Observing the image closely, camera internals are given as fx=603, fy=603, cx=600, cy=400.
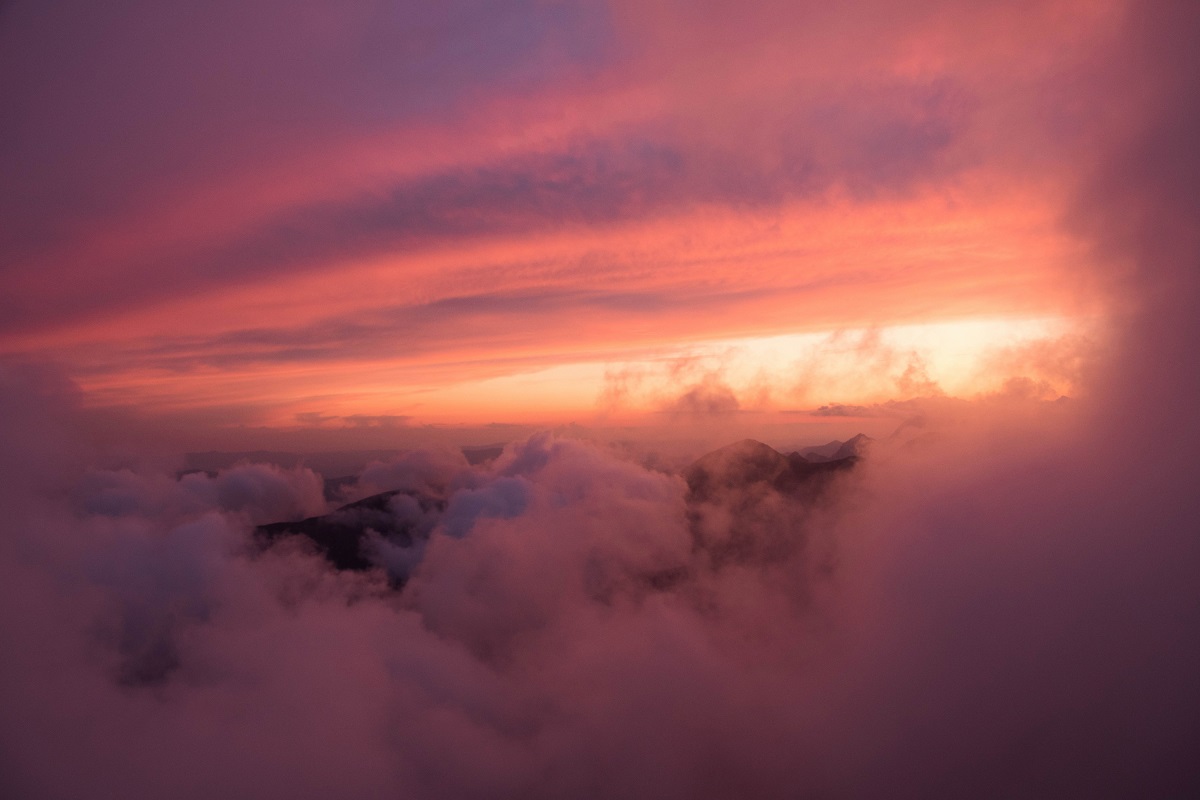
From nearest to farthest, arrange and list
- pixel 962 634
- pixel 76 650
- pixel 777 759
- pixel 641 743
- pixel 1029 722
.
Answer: pixel 1029 722 → pixel 962 634 → pixel 777 759 → pixel 641 743 → pixel 76 650

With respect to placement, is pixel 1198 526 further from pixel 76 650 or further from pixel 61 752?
pixel 76 650

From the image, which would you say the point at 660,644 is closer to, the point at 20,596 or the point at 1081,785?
the point at 1081,785

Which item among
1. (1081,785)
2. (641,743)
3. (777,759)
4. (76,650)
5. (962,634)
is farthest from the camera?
(76,650)

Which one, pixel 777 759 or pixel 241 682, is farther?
pixel 241 682

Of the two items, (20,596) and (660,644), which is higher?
(20,596)

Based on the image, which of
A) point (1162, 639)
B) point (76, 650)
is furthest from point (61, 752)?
point (1162, 639)

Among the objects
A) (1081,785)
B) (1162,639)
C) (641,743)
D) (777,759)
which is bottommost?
(641,743)

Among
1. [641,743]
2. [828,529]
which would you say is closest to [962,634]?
[641,743]

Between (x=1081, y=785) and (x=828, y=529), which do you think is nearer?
(x=1081, y=785)

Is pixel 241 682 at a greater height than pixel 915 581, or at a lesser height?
lesser
